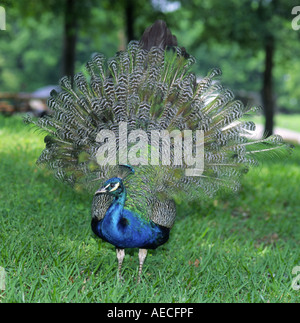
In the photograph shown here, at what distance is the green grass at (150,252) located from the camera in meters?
3.99

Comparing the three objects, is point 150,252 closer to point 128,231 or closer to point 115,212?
point 128,231

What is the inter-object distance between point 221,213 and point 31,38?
136 ft

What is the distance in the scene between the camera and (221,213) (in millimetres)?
6926

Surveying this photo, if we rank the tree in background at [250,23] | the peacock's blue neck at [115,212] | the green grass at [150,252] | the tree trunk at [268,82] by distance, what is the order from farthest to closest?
the tree trunk at [268,82], the tree in background at [250,23], the green grass at [150,252], the peacock's blue neck at [115,212]

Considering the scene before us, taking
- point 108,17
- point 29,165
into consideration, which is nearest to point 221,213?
point 29,165

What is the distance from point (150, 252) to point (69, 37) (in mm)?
10901

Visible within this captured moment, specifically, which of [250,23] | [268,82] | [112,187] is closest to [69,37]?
[250,23]

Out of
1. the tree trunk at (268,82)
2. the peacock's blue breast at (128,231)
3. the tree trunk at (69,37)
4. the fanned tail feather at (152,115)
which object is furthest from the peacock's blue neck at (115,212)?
the tree trunk at (268,82)

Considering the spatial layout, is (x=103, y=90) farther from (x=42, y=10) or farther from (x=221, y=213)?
(x=42, y=10)

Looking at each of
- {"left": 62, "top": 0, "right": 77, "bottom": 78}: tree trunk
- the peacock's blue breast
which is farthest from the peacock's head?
{"left": 62, "top": 0, "right": 77, "bottom": 78}: tree trunk

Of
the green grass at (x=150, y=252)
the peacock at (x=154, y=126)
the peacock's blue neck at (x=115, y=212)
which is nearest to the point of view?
the peacock's blue neck at (x=115, y=212)

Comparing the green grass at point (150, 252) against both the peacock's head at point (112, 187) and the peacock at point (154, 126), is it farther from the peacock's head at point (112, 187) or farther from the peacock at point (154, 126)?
the peacock's head at point (112, 187)

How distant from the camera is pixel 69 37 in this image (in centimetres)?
1420

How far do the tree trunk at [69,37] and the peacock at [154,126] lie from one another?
8923 millimetres
